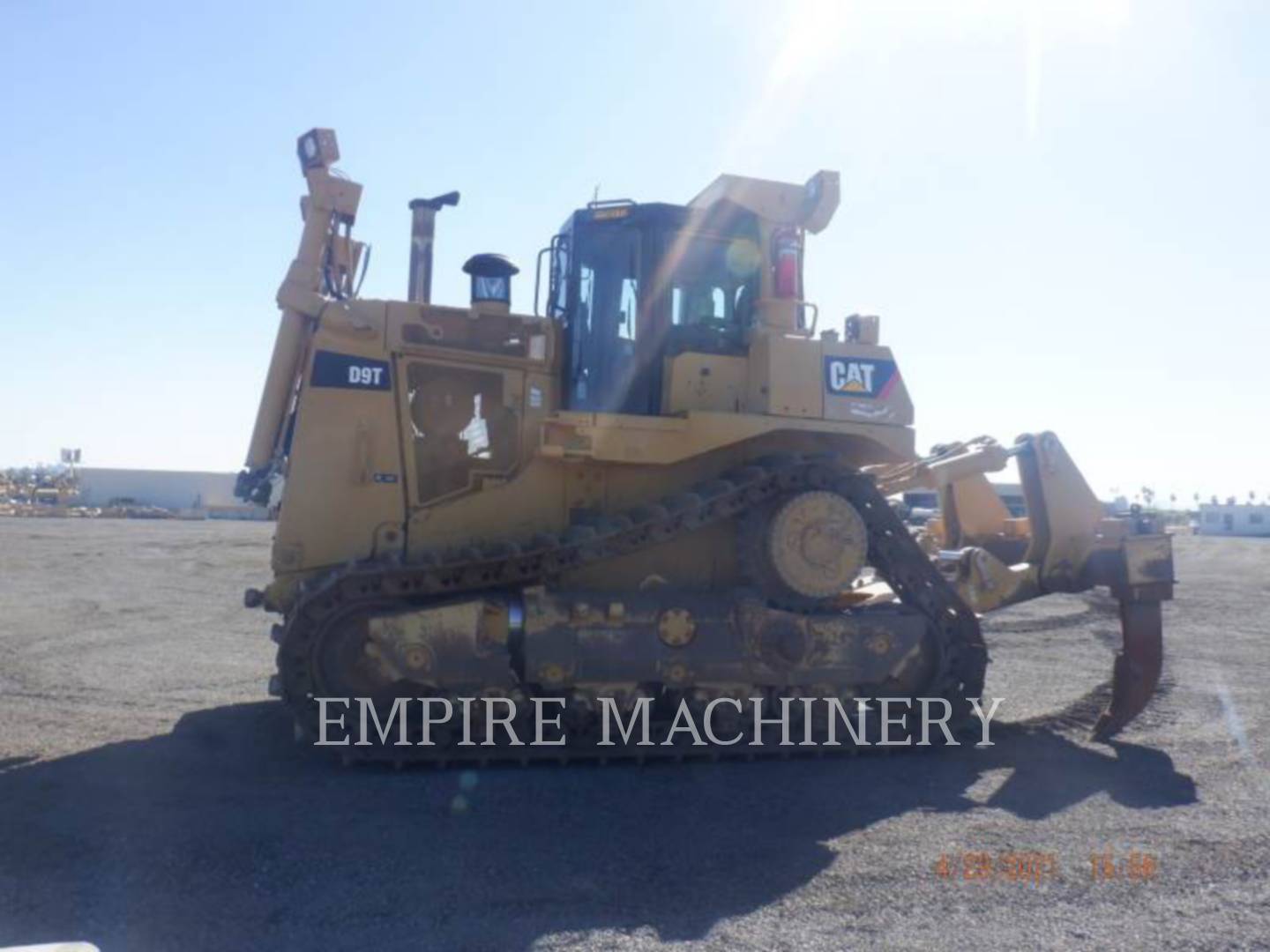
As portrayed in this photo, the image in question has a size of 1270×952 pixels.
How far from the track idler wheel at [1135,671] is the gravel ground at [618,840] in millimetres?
179

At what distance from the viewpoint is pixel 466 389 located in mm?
8445

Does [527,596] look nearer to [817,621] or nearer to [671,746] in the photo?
[671,746]

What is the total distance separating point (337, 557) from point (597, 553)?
6.27ft

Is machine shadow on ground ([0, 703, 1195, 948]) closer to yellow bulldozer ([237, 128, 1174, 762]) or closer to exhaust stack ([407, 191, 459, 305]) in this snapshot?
yellow bulldozer ([237, 128, 1174, 762])

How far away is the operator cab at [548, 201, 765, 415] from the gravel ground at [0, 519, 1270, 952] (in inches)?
115


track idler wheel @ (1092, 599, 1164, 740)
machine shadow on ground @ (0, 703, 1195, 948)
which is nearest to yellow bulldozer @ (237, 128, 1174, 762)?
track idler wheel @ (1092, 599, 1164, 740)

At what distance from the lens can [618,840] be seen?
589 centimetres

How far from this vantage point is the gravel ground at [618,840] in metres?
4.79

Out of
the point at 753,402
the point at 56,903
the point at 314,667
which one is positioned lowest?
the point at 56,903

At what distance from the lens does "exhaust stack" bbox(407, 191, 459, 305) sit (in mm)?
9141

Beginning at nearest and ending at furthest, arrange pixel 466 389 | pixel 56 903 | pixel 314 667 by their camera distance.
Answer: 1. pixel 56 903
2. pixel 314 667
3. pixel 466 389

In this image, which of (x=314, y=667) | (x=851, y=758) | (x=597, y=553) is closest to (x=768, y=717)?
(x=851, y=758)

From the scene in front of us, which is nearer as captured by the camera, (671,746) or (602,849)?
(602,849)

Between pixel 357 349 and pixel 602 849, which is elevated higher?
pixel 357 349
